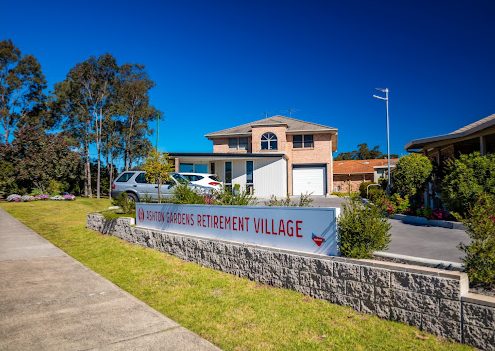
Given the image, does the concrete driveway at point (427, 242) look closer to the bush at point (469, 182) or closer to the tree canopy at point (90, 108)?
the bush at point (469, 182)

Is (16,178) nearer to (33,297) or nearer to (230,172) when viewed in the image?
(230,172)

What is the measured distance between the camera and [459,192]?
9922mm

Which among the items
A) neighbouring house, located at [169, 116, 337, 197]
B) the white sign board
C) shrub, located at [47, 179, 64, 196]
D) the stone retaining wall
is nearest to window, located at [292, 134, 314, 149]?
neighbouring house, located at [169, 116, 337, 197]

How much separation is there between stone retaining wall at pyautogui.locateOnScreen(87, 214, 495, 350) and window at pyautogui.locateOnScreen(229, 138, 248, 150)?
22584mm

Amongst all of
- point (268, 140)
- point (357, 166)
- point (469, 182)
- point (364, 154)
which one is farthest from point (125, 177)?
point (364, 154)

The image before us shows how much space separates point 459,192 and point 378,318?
7005mm

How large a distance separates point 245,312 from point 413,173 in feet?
37.0

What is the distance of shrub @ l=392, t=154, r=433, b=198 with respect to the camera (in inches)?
552

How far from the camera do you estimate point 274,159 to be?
25.2 meters

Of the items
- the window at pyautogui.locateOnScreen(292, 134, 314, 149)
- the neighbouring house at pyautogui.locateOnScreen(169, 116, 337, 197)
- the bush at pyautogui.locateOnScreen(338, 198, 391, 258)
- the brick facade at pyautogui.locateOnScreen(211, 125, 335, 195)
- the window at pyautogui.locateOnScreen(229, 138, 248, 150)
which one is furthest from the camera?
the window at pyautogui.locateOnScreen(229, 138, 248, 150)

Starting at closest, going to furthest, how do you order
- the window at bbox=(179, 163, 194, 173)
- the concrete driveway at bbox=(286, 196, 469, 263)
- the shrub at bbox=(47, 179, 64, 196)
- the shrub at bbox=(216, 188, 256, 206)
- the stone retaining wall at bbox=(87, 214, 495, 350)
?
the stone retaining wall at bbox=(87, 214, 495, 350)
the concrete driveway at bbox=(286, 196, 469, 263)
the shrub at bbox=(216, 188, 256, 206)
the window at bbox=(179, 163, 194, 173)
the shrub at bbox=(47, 179, 64, 196)

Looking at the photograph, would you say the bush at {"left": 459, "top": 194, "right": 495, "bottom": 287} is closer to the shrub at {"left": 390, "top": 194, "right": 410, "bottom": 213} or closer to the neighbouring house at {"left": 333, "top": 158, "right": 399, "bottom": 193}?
the shrub at {"left": 390, "top": 194, "right": 410, "bottom": 213}

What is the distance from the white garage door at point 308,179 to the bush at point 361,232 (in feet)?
75.1

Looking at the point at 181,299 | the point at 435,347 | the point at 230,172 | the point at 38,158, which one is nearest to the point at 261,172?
the point at 230,172
